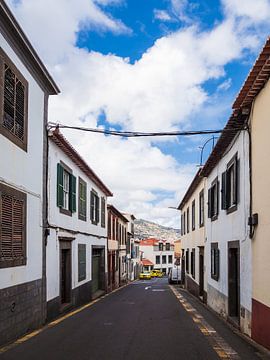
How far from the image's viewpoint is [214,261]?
18.8 meters

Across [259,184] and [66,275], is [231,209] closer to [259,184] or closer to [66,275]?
[259,184]

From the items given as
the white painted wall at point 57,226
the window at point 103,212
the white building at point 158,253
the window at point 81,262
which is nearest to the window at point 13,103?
the white painted wall at point 57,226

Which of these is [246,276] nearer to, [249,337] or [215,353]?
[249,337]

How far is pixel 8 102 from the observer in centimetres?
1082

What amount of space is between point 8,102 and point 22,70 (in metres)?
1.31

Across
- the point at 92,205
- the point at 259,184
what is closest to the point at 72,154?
the point at 92,205

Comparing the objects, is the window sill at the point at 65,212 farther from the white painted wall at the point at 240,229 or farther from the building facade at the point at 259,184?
the building facade at the point at 259,184

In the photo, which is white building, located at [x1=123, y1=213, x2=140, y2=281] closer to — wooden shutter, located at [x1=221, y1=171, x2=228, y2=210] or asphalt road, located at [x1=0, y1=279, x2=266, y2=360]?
wooden shutter, located at [x1=221, y1=171, x2=228, y2=210]

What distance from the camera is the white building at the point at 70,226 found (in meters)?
15.6

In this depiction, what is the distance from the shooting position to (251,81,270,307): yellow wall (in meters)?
9.74

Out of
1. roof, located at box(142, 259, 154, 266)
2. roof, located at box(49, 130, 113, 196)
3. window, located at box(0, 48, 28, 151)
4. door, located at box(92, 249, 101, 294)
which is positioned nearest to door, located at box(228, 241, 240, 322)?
roof, located at box(49, 130, 113, 196)

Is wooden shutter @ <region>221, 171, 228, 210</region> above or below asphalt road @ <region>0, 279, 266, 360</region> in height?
above

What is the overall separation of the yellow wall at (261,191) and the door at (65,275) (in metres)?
8.97

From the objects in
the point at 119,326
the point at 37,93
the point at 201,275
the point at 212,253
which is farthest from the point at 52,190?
the point at 201,275
